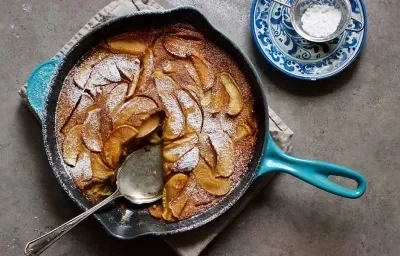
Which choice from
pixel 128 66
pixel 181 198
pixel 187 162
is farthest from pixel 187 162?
pixel 128 66

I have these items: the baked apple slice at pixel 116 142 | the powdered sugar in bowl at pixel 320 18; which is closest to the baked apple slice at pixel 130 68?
the baked apple slice at pixel 116 142

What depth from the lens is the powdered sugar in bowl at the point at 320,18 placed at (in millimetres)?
1979

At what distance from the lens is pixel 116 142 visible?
69.6 inches

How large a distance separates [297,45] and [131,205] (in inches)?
27.7

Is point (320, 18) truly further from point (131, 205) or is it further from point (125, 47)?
point (131, 205)

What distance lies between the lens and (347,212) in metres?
2.01

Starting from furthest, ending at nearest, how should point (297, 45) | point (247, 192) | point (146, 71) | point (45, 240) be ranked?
point (297, 45) → point (247, 192) → point (146, 71) → point (45, 240)

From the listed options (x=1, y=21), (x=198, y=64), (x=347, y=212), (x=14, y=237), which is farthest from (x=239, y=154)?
(x=1, y=21)

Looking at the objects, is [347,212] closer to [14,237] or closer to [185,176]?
[185,176]

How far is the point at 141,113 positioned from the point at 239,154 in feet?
0.95

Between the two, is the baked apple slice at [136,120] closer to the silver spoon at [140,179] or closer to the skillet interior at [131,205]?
the silver spoon at [140,179]

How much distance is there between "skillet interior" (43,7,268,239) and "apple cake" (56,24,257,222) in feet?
0.06

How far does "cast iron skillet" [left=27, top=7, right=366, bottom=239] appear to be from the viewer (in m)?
1.77

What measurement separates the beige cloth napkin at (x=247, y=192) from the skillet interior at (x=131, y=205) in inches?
4.4
